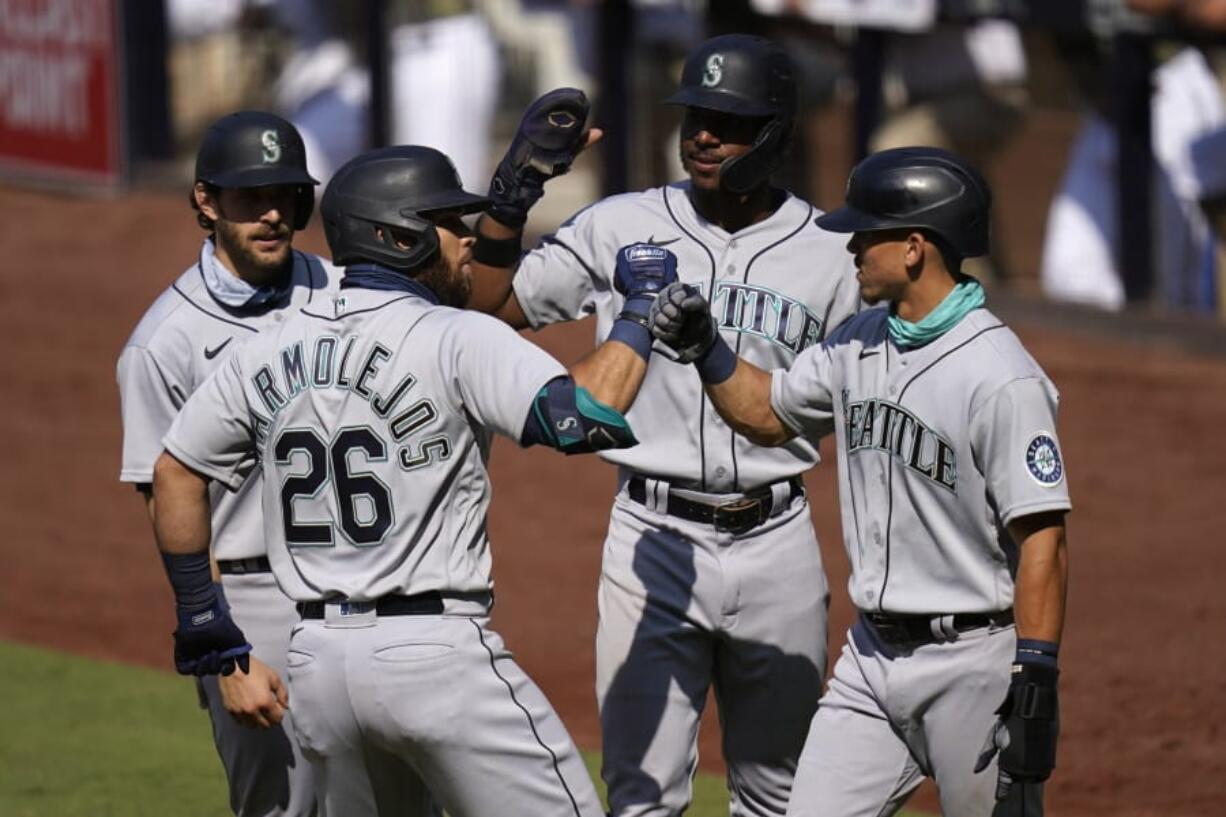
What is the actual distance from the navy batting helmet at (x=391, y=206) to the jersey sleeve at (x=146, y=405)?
749 millimetres

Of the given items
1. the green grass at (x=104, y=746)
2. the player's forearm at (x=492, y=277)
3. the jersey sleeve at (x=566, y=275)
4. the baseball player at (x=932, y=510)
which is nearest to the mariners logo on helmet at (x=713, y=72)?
the jersey sleeve at (x=566, y=275)

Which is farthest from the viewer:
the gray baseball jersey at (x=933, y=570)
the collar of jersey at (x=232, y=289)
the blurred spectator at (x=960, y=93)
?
the blurred spectator at (x=960, y=93)

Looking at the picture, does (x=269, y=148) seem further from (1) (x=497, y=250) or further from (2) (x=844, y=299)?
(2) (x=844, y=299)

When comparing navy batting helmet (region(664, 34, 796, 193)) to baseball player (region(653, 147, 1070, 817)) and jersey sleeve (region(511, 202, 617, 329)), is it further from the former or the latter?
baseball player (region(653, 147, 1070, 817))

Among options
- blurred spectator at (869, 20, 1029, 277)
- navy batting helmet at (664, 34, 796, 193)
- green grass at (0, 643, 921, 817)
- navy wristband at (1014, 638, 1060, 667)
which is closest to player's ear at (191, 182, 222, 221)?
navy batting helmet at (664, 34, 796, 193)

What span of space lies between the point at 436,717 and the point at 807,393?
1155 millimetres

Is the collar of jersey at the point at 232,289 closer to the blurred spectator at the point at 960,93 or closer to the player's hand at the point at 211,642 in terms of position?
the player's hand at the point at 211,642

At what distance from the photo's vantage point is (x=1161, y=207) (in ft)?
39.2

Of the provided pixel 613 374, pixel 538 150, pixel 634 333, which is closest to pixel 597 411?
pixel 613 374

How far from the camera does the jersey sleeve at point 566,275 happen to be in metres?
5.24

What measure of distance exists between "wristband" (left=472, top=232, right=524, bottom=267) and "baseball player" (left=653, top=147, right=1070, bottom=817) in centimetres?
79

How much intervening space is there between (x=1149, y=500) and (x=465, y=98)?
6.24m

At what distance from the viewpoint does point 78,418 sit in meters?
12.4

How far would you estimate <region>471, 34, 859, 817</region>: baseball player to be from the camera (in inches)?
197
